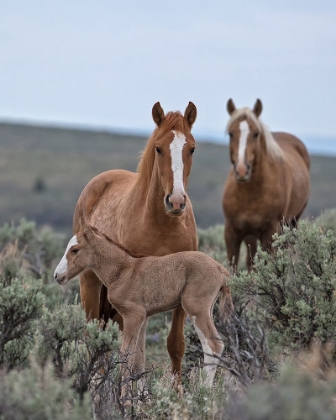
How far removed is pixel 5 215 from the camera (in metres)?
34.2

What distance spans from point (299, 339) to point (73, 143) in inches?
2067

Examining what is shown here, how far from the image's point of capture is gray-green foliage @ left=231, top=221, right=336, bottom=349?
5.67 metres

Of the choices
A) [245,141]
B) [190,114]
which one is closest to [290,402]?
[190,114]

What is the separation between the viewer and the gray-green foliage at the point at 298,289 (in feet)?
18.6

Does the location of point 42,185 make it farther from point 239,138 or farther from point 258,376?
point 258,376

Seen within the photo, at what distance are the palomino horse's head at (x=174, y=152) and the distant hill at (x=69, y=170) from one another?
22.8 m

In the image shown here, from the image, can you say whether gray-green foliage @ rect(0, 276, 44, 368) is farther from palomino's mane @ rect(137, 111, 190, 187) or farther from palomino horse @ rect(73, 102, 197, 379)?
palomino's mane @ rect(137, 111, 190, 187)

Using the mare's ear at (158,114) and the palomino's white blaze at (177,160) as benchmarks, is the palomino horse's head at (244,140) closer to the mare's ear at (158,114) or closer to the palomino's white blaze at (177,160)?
the mare's ear at (158,114)

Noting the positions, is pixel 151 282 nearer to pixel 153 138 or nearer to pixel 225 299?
pixel 225 299

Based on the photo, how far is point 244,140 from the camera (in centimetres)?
967

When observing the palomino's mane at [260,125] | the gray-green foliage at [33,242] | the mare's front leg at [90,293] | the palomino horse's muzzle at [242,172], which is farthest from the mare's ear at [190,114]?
the gray-green foliage at [33,242]

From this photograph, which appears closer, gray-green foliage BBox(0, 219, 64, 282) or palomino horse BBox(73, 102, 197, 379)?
palomino horse BBox(73, 102, 197, 379)

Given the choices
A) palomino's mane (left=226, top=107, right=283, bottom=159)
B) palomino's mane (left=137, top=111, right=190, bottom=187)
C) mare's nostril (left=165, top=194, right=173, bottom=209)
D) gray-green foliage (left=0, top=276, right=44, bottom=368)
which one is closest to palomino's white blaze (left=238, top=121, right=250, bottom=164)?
palomino's mane (left=226, top=107, right=283, bottom=159)

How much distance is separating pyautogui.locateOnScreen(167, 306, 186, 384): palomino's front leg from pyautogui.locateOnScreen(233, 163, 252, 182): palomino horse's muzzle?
3143 mm
